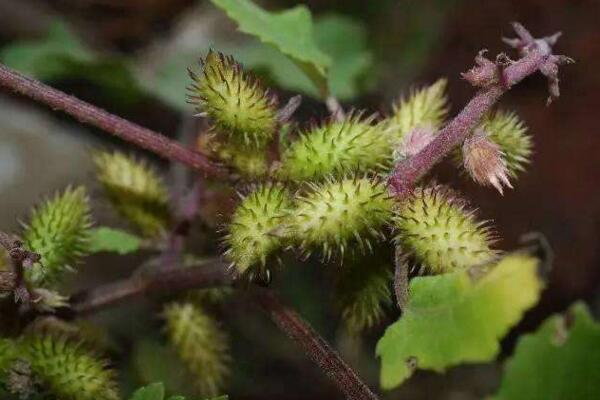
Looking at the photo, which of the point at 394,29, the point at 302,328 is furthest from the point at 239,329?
the point at 302,328

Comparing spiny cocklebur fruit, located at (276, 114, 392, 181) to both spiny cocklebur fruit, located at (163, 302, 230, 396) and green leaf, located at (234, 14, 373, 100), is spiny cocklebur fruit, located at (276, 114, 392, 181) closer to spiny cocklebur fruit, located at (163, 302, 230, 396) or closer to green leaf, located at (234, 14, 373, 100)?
spiny cocklebur fruit, located at (163, 302, 230, 396)

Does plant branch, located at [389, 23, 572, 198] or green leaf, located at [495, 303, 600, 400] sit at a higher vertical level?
plant branch, located at [389, 23, 572, 198]

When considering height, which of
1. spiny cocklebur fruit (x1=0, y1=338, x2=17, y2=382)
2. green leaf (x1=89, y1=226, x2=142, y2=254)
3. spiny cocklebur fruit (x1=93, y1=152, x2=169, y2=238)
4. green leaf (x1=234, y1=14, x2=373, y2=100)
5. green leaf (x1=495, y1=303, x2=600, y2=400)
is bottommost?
green leaf (x1=495, y1=303, x2=600, y2=400)

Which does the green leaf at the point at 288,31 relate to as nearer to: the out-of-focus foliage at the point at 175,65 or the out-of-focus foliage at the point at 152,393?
the out-of-focus foliage at the point at 175,65

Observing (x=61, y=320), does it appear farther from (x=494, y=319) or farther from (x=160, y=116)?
(x=160, y=116)

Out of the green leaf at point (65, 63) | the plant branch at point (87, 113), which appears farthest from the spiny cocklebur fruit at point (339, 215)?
the green leaf at point (65, 63)

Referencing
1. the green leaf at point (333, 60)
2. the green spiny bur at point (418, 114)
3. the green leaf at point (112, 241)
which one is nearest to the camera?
the green spiny bur at point (418, 114)

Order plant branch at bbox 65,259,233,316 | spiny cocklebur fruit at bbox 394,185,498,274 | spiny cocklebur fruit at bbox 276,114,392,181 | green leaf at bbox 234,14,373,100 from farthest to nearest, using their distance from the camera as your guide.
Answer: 1. green leaf at bbox 234,14,373,100
2. plant branch at bbox 65,259,233,316
3. spiny cocklebur fruit at bbox 276,114,392,181
4. spiny cocklebur fruit at bbox 394,185,498,274

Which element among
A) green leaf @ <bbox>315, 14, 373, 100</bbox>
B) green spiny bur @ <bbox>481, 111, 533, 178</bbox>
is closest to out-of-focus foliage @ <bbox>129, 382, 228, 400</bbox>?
green spiny bur @ <bbox>481, 111, 533, 178</bbox>

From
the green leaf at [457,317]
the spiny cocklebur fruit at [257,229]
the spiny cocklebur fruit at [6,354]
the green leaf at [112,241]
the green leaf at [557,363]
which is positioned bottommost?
the green leaf at [557,363]
